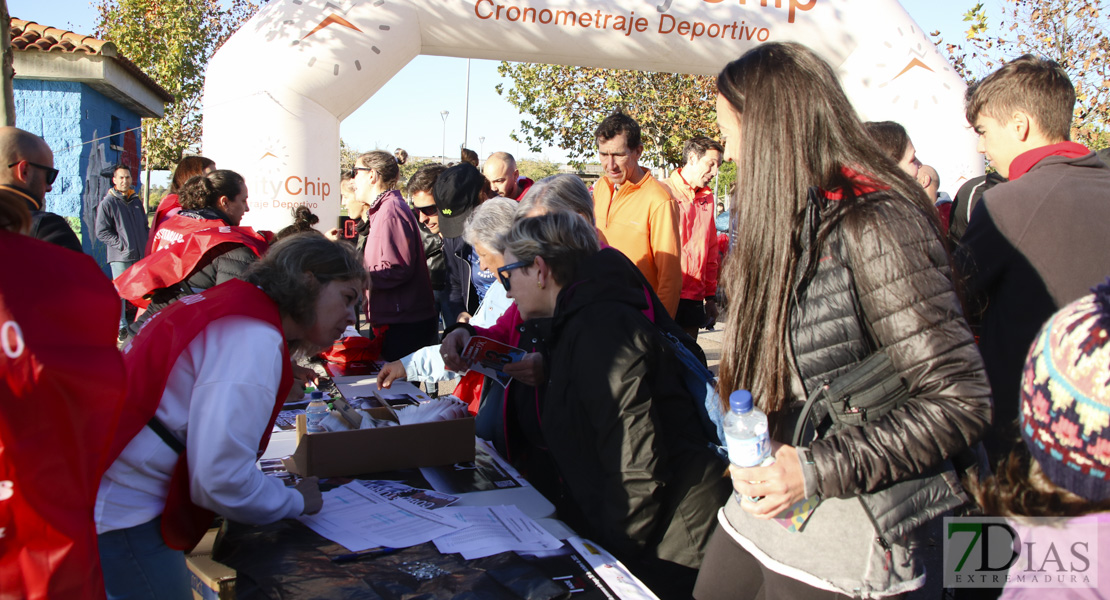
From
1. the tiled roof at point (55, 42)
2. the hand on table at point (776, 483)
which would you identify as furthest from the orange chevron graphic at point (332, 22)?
the hand on table at point (776, 483)

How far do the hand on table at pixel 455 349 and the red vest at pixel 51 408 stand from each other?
173cm

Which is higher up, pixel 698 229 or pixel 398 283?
pixel 698 229

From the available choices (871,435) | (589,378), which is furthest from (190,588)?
(871,435)

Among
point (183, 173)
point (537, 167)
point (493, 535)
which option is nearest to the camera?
point (493, 535)

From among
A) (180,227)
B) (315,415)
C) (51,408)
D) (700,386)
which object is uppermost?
(180,227)

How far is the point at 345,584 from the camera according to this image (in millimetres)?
1625

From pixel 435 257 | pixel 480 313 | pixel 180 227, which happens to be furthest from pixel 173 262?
pixel 435 257

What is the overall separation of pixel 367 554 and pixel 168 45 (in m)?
19.1

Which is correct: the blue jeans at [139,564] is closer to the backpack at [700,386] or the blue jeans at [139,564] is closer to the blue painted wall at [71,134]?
the backpack at [700,386]

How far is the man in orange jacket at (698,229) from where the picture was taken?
4980mm

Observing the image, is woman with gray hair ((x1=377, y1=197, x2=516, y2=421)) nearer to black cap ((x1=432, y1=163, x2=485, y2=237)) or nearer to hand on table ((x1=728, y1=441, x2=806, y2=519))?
black cap ((x1=432, y1=163, x2=485, y2=237))

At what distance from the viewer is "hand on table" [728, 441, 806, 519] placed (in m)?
1.28

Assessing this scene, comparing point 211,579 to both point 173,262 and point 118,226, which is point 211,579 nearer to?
point 173,262

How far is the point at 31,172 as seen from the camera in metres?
3.13
